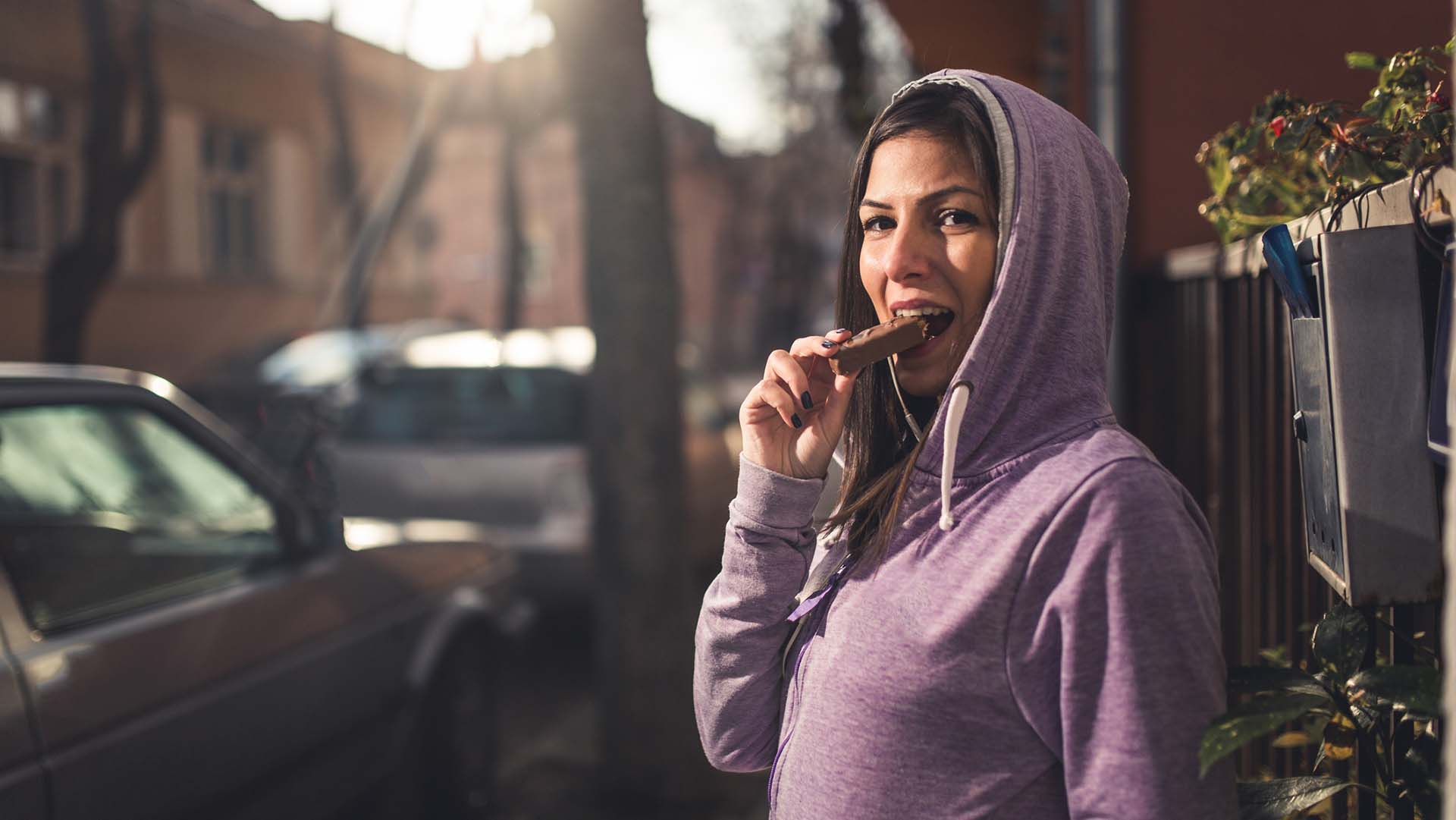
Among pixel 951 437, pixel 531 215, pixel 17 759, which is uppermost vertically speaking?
pixel 531 215

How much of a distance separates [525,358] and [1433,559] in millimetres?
6125

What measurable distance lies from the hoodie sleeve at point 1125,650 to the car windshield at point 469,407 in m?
5.41

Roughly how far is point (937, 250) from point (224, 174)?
18.6m

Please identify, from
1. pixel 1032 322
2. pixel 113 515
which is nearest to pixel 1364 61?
pixel 1032 322

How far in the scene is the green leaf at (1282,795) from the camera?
1408mm

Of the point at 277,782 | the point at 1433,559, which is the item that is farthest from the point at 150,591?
the point at 1433,559

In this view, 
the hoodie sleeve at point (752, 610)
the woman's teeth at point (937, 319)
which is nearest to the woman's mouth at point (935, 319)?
the woman's teeth at point (937, 319)

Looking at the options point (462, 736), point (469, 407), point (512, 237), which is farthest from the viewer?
point (512, 237)

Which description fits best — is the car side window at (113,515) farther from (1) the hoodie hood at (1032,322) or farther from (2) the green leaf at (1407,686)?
(2) the green leaf at (1407,686)

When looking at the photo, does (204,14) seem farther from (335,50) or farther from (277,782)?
(277,782)

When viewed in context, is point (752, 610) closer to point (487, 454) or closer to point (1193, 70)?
point (1193, 70)

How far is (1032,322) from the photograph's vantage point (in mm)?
1416

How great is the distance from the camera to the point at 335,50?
16.8 metres

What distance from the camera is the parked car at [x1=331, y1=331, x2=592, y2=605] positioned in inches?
252
